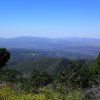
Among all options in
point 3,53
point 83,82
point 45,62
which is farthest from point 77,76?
point 45,62

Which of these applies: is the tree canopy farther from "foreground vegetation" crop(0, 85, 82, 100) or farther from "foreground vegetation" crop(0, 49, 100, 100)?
"foreground vegetation" crop(0, 85, 82, 100)

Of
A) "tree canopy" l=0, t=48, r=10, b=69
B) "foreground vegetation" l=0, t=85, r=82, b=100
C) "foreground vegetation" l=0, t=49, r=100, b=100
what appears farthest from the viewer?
"tree canopy" l=0, t=48, r=10, b=69

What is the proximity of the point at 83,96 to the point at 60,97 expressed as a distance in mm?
719

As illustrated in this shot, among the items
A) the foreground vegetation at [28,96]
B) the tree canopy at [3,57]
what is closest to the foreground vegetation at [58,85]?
the foreground vegetation at [28,96]

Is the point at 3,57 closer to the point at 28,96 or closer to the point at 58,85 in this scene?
the point at 58,85

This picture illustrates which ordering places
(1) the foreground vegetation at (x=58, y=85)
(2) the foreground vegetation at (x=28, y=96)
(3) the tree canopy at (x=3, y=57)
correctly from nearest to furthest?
(2) the foreground vegetation at (x=28, y=96) < (1) the foreground vegetation at (x=58, y=85) < (3) the tree canopy at (x=3, y=57)

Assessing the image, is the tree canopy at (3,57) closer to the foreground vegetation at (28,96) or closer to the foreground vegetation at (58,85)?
the foreground vegetation at (58,85)

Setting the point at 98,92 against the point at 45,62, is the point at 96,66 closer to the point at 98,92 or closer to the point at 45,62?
the point at 98,92

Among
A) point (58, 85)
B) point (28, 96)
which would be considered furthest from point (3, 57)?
point (28, 96)

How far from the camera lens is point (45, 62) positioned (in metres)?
184

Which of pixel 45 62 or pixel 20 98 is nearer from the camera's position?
pixel 20 98

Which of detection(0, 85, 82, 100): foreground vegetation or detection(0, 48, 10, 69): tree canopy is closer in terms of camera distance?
detection(0, 85, 82, 100): foreground vegetation

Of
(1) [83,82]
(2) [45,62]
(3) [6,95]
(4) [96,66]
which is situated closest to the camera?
(3) [6,95]

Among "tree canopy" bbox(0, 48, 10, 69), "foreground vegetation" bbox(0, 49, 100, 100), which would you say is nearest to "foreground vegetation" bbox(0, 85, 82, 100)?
"foreground vegetation" bbox(0, 49, 100, 100)
